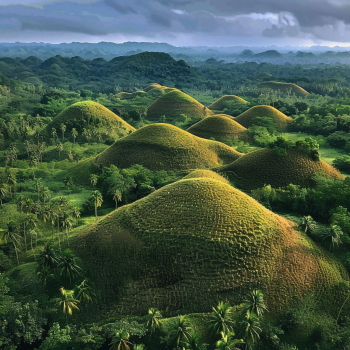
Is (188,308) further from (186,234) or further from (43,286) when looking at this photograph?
(43,286)

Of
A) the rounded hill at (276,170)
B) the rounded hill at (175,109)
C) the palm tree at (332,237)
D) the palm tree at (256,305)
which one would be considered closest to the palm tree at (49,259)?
the palm tree at (256,305)

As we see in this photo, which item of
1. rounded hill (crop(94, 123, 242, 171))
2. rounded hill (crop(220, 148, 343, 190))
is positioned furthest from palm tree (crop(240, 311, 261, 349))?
rounded hill (crop(94, 123, 242, 171))

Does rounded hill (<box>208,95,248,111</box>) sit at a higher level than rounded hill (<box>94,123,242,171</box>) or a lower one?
higher

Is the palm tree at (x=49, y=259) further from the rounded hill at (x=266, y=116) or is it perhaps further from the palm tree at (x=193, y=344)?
the rounded hill at (x=266, y=116)

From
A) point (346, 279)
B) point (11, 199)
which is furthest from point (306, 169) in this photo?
Answer: point (11, 199)

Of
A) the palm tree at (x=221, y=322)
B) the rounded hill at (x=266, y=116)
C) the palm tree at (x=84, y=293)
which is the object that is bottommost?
the palm tree at (x=84, y=293)

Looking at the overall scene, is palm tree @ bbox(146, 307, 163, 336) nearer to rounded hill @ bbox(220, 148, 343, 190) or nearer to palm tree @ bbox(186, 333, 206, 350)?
palm tree @ bbox(186, 333, 206, 350)

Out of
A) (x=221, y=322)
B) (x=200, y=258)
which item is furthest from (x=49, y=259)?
(x=221, y=322)
